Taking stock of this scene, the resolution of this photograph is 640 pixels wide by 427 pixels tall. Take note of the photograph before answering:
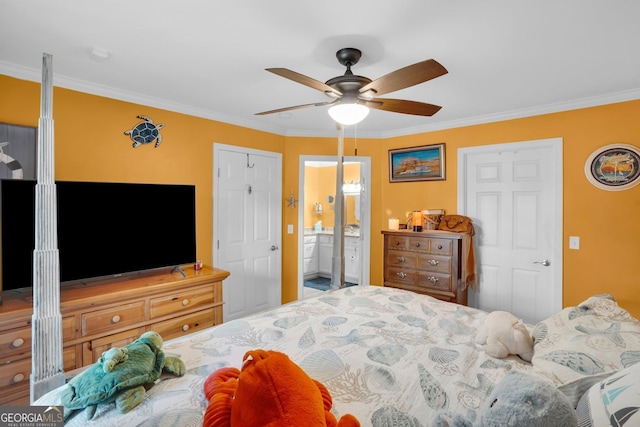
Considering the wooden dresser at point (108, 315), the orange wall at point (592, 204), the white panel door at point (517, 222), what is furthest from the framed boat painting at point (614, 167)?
the wooden dresser at point (108, 315)

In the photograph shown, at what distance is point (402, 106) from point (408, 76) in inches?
17.3

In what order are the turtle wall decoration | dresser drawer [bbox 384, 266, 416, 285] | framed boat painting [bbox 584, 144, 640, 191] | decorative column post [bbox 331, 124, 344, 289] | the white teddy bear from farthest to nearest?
1. dresser drawer [bbox 384, 266, 416, 285]
2. the turtle wall decoration
3. framed boat painting [bbox 584, 144, 640, 191]
4. decorative column post [bbox 331, 124, 344, 289]
5. the white teddy bear

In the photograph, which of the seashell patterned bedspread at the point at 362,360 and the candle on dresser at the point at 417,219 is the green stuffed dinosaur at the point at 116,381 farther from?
the candle on dresser at the point at 417,219

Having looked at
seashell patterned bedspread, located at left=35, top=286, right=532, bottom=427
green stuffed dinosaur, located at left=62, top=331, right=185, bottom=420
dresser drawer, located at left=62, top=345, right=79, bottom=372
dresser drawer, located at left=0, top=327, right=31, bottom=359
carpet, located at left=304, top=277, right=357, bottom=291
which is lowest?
carpet, located at left=304, top=277, right=357, bottom=291

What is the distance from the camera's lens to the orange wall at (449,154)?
8.05 ft

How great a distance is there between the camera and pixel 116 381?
3.54 ft

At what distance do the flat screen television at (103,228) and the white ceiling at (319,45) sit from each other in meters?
0.87

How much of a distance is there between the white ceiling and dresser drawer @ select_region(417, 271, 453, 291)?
1.73 m

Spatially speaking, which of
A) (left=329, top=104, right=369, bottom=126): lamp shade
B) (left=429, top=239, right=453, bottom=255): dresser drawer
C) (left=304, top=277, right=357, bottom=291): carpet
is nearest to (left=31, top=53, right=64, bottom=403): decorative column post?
(left=329, top=104, right=369, bottom=126): lamp shade

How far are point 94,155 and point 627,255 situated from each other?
456 cm

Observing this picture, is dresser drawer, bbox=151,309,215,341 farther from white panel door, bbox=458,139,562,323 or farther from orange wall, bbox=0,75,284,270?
white panel door, bbox=458,139,562,323

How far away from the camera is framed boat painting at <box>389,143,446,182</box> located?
3713 millimetres

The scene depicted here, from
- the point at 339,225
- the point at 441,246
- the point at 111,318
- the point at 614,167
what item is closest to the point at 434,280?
the point at 441,246

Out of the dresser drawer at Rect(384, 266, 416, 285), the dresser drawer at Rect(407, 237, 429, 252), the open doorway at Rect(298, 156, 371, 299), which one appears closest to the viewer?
the dresser drawer at Rect(407, 237, 429, 252)
